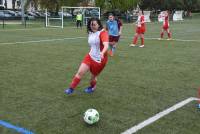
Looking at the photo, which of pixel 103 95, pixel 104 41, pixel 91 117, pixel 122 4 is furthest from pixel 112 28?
pixel 122 4

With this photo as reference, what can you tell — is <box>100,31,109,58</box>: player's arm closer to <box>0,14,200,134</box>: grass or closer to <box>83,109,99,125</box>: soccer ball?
<box>0,14,200,134</box>: grass

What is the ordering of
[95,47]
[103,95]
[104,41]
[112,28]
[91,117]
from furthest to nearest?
[112,28], [103,95], [95,47], [104,41], [91,117]

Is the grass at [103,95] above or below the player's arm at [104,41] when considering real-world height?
below

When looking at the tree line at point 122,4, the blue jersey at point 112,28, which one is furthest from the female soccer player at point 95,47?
the tree line at point 122,4

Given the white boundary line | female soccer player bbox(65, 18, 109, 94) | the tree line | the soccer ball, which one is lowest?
the white boundary line

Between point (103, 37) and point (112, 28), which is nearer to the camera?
point (103, 37)

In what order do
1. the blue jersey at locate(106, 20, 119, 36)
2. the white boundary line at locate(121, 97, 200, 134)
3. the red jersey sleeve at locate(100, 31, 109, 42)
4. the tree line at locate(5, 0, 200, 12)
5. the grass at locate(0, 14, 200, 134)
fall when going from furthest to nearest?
the tree line at locate(5, 0, 200, 12) < the blue jersey at locate(106, 20, 119, 36) < the red jersey sleeve at locate(100, 31, 109, 42) < the grass at locate(0, 14, 200, 134) < the white boundary line at locate(121, 97, 200, 134)

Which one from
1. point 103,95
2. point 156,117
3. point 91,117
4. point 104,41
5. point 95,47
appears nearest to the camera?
point 91,117

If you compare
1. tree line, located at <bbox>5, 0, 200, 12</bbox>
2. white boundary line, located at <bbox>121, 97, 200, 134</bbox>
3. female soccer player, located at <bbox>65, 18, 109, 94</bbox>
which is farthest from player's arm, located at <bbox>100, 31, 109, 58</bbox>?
tree line, located at <bbox>5, 0, 200, 12</bbox>

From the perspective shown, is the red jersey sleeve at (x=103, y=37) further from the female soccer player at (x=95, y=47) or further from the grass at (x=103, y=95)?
the grass at (x=103, y=95)

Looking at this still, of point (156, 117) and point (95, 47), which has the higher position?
point (95, 47)

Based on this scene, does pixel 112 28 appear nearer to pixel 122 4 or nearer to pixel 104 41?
pixel 104 41

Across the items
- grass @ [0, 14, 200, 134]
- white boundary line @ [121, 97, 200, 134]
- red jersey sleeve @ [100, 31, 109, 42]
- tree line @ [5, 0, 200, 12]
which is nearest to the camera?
white boundary line @ [121, 97, 200, 134]

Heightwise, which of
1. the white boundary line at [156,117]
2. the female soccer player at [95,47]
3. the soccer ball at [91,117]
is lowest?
the white boundary line at [156,117]
